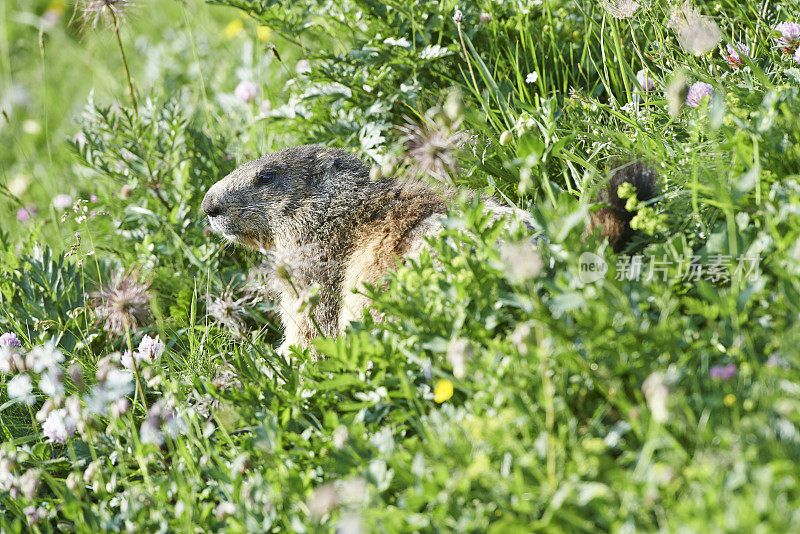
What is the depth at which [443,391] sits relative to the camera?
2.51 meters

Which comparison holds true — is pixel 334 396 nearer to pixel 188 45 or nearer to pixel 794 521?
pixel 794 521

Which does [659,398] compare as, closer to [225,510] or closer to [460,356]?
[460,356]

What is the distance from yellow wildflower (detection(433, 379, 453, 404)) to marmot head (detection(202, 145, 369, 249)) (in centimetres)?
184

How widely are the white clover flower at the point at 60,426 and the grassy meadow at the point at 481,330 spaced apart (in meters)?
0.01

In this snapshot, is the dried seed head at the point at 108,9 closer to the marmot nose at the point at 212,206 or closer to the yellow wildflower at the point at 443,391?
the marmot nose at the point at 212,206

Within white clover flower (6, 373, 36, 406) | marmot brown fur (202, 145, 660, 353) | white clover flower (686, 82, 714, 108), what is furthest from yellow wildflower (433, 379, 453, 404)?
white clover flower (686, 82, 714, 108)

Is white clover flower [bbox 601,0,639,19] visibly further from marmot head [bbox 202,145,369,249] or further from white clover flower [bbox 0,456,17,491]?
white clover flower [bbox 0,456,17,491]

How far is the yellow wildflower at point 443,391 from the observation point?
2492 mm

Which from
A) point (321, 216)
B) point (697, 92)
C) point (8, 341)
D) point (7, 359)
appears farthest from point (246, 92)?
point (697, 92)

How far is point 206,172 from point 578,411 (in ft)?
10.6

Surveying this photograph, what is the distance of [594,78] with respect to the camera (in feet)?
14.7

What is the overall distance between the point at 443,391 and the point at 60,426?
A: 1.48m

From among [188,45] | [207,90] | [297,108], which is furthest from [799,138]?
[188,45]

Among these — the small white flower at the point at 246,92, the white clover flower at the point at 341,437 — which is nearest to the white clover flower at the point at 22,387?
the white clover flower at the point at 341,437
